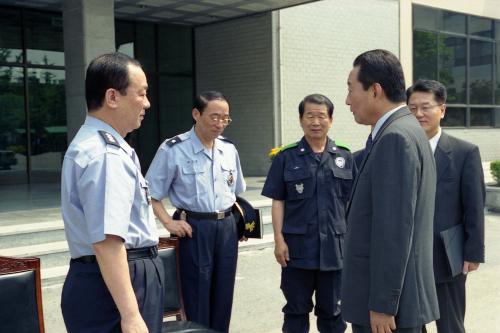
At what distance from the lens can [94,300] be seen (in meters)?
2.09

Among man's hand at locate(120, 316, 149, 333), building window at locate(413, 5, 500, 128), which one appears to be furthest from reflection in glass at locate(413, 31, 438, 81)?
man's hand at locate(120, 316, 149, 333)

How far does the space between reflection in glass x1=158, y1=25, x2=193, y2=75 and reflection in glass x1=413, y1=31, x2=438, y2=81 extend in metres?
6.77

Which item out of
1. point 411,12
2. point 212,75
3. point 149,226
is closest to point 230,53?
point 212,75

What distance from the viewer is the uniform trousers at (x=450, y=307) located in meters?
3.27

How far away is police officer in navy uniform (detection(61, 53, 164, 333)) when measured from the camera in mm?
Answer: 1964

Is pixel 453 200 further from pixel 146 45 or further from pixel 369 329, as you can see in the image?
pixel 146 45

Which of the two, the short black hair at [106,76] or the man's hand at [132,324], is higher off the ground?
the short black hair at [106,76]

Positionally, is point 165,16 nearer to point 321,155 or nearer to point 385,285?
point 321,155

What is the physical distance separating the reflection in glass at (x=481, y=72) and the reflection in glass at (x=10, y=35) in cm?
1430

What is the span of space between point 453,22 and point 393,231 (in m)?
17.4

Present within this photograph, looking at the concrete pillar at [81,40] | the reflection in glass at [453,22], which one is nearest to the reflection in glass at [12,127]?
the concrete pillar at [81,40]

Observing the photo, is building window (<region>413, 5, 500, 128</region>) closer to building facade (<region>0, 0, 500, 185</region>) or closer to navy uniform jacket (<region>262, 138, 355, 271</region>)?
building facade (<region>0, 0, 500, 185</region>)

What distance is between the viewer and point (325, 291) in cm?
375

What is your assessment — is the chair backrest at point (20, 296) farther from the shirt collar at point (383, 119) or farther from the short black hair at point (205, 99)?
the shirt collar at point (383, 119)
